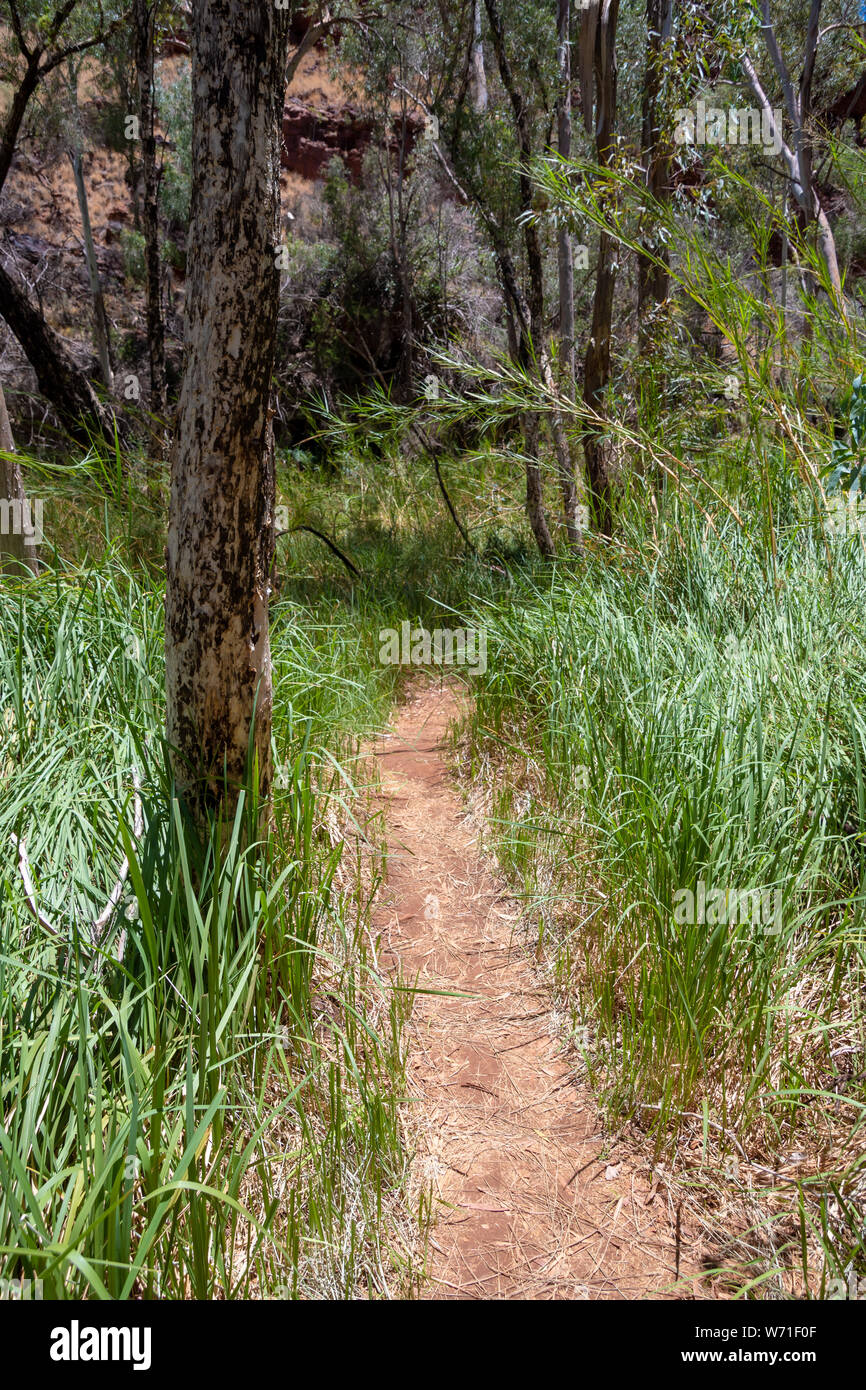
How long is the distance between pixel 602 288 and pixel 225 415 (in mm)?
3852

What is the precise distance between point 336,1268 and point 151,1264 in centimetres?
38

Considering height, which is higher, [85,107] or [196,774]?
[85,107]

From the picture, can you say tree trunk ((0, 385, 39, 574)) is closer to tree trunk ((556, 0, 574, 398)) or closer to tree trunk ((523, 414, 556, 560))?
tree trunk ((523, 414, 556, 560))

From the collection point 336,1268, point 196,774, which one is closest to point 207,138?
point 196,774

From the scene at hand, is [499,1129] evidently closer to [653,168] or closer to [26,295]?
[653,168]

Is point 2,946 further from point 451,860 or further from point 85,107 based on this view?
point 85,107

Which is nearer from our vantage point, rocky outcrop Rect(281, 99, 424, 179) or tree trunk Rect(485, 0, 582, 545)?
tree trunk Rect(485, 0, 582, 545)

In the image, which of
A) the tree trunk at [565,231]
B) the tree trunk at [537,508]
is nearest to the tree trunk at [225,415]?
the tree trunk at [537,508]

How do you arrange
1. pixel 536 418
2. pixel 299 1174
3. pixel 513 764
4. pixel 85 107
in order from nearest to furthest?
pixel 299 1174 → pixel 513 764 → pixel 536 418 → pixel 85 107

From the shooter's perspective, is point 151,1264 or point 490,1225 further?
point 490,1225

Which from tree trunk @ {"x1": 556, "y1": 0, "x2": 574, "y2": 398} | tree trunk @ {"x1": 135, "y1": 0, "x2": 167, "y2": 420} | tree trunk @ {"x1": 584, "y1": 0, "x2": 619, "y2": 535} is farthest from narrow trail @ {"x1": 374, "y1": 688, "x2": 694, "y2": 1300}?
tree trunk @ {"x1": 135, "y1": 0, "x2": 167, "y2": 420}

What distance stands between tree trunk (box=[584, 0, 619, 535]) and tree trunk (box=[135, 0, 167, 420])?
302cm

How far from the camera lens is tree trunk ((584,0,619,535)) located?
4.88 metres

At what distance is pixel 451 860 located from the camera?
3422 millimetres
